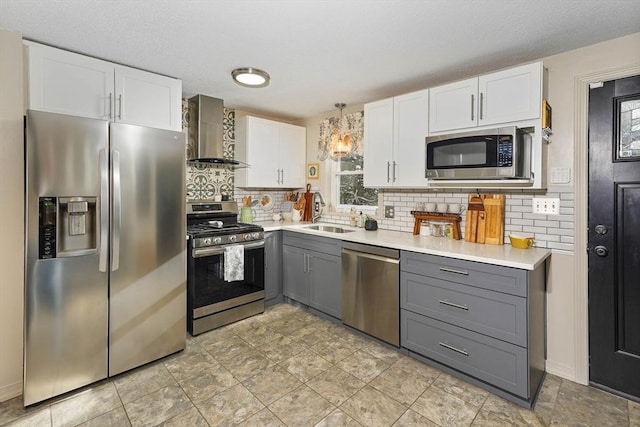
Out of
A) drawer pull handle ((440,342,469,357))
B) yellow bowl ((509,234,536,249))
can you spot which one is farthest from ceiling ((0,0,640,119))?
drawer pull handle ((440,342,469,357))

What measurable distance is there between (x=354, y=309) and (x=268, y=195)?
206cm

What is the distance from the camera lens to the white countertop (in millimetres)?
2029

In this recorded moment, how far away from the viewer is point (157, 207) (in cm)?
240

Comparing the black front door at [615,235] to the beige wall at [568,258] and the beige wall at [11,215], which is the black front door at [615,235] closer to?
the beige wall at [568,258]

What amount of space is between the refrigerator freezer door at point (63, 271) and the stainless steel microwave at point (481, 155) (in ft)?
7.96

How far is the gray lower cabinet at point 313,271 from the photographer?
10.2ft

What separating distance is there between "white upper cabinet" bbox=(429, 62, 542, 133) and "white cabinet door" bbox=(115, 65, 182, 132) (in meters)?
2.23

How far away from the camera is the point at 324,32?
2049mm

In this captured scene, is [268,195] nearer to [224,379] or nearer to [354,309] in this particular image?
[354,309]

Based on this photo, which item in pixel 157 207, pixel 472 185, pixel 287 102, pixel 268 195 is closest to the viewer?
pixel 157 207

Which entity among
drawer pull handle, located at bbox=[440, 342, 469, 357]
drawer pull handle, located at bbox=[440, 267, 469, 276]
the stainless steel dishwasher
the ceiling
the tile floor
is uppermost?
the ceiling

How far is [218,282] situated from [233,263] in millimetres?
223

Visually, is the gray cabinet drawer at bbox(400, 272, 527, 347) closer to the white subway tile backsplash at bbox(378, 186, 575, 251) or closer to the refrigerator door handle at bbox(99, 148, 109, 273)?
the white subway tile backsplash at bbox(378, 186, 575, 251)

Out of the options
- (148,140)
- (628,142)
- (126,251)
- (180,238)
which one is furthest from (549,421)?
(148,140)
